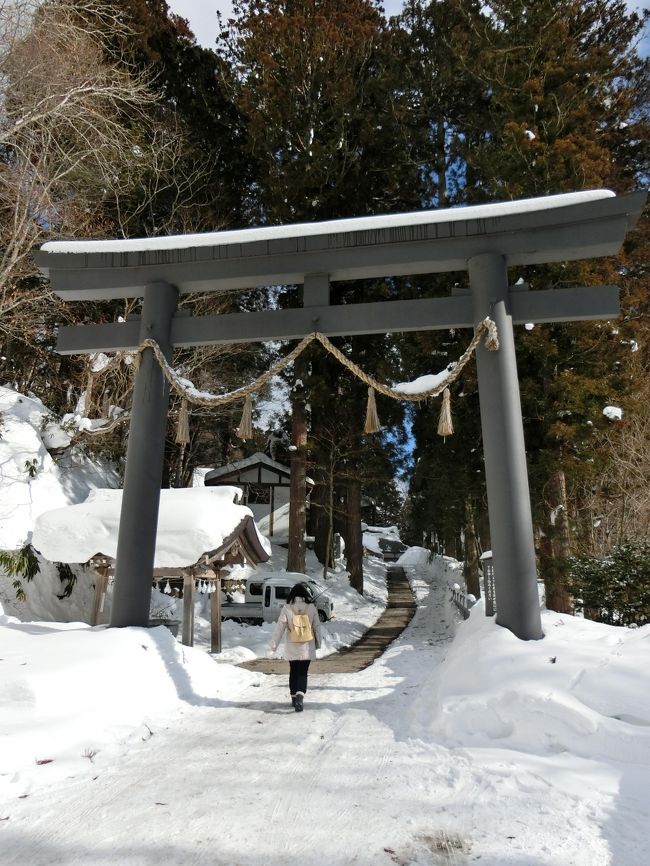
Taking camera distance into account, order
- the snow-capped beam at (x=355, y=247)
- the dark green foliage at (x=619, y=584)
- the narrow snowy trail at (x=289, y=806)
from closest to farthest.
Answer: the narrow snowy trail at (x=289, y=806) < the snow-capped beam at (x=355, y=247) < the dark green foliage at (x=619, y=584)

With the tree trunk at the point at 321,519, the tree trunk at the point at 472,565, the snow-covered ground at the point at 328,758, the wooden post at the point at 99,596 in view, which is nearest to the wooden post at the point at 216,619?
the wooden post at the point at 99,596

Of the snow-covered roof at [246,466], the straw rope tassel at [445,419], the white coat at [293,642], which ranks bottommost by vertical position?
the white coat at [293,642]

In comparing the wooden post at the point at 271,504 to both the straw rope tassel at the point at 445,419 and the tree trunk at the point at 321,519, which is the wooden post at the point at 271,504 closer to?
the tree trunk at the point at 321,519

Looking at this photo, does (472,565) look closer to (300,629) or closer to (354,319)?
(300,629)

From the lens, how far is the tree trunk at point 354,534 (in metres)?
22.5

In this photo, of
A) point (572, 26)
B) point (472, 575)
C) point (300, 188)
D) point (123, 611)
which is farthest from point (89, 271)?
point (472, 575)

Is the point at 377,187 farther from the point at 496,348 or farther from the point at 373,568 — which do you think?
the point at 373,568

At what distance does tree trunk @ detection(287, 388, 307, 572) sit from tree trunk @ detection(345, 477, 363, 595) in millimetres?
3493

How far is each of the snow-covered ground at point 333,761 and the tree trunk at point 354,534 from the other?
15.8 meters

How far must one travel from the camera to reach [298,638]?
6.27 m

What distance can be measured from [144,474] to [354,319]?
3.29m

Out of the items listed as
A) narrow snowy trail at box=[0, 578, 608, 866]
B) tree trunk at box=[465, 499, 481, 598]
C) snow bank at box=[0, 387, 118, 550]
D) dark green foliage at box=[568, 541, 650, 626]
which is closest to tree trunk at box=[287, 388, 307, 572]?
tree trunk at box=[465, 499, 481, 598]

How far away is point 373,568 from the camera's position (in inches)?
1359

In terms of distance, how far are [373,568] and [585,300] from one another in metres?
29.7
